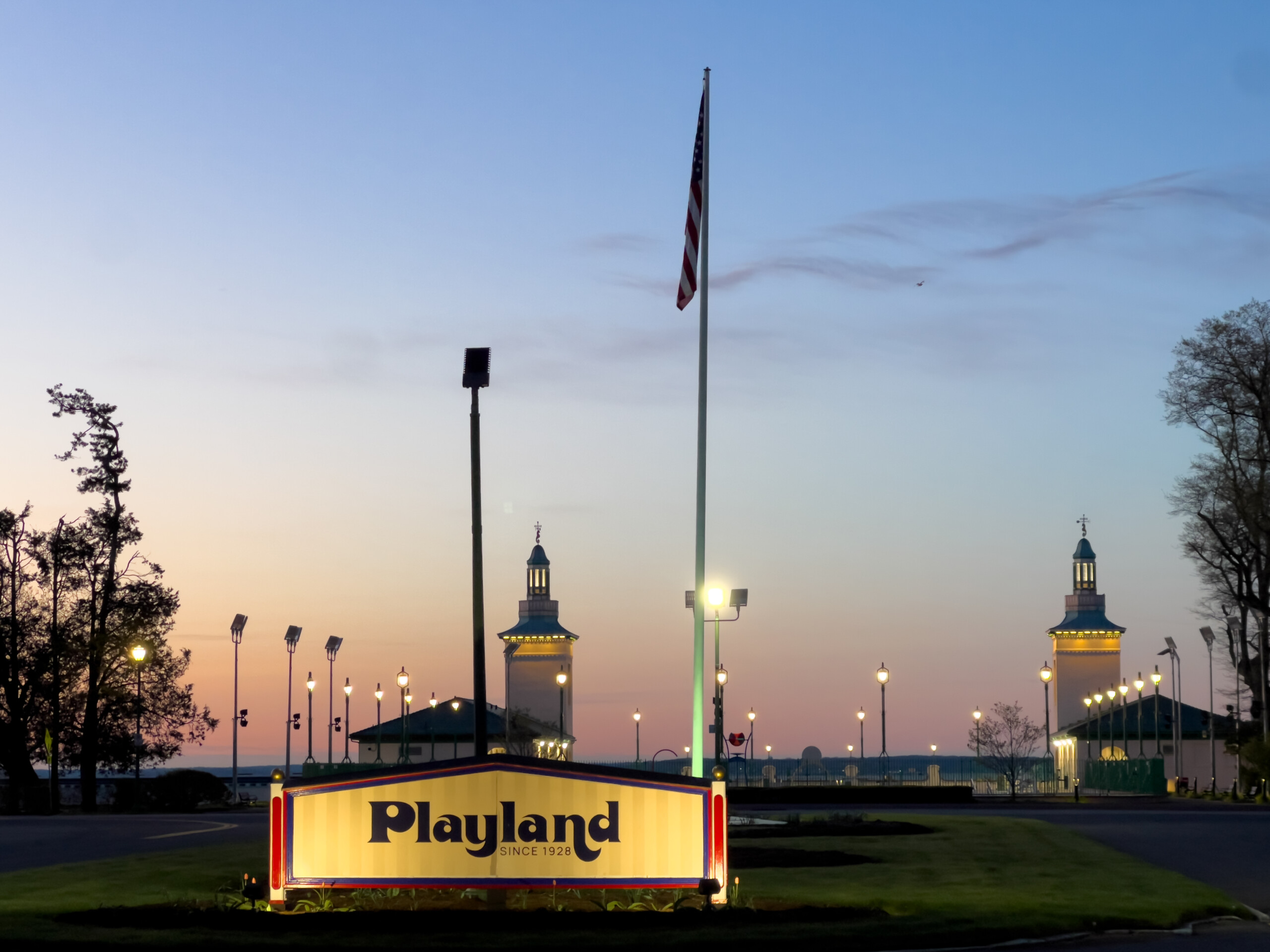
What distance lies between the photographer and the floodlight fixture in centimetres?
2377

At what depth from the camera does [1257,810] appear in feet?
165

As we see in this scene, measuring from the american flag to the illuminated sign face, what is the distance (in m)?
9.56

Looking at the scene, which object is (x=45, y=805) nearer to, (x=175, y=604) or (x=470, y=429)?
(x=175, y=604)

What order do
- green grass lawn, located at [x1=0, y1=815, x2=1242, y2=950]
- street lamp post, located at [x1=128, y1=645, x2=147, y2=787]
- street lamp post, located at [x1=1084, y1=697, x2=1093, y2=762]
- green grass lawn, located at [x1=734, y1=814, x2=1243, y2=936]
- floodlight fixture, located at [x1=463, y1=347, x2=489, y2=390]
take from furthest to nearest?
street lamp post, located at [x1=1084, y1=697, x2=1093, y2=762]
street lamp post, located at [x1=128, y1=645, x2=147, y2=787]
floodlight fixture, located at [x1=463, y1=347, x2=489, y2=390]
green grass lawn, located at [x1=734, y1=814, x2=1243, y2=936]
green grass lawn, located at [x1=0, y1=815, x2=1242, y2=950]

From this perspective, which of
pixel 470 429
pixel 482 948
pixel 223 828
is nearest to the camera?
pixel 482 948

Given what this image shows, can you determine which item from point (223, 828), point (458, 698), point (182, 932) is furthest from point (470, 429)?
point (458, 698)

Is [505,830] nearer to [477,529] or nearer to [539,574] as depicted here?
[477,529]

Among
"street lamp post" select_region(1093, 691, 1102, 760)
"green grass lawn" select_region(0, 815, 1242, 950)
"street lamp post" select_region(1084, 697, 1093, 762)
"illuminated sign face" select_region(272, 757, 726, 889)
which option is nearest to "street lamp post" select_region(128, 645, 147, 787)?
"green grass lawn" select_region(0, 815, 1242, 950)

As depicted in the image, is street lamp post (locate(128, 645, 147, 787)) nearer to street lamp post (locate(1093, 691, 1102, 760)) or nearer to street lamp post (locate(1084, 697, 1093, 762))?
street lamp post (locate(1084, 697, 1093, 762))

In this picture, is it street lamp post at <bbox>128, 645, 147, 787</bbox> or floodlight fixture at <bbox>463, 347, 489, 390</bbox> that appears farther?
street lamp post at <bbox>128, 645, 147, 787</bbox>

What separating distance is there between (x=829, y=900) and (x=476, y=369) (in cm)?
965

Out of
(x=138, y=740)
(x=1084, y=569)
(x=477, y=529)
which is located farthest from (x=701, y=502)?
(x=1084, y=569)

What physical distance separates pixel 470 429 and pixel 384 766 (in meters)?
6.66

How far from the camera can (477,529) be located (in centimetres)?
2438
